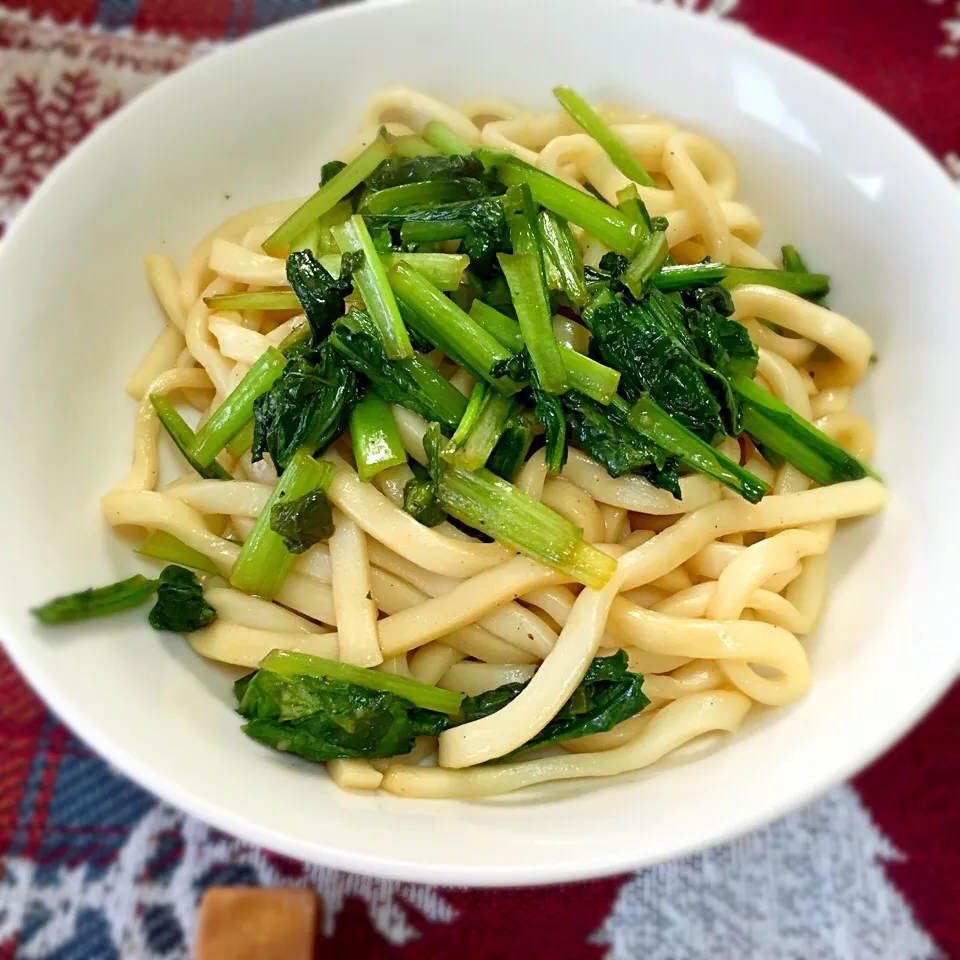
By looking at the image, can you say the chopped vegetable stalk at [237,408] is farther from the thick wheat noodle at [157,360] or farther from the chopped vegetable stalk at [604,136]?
the chopped vegetable stalk at [604,136]

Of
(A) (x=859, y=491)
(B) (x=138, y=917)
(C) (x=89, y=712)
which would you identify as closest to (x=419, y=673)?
(C) (x=89, y=712)

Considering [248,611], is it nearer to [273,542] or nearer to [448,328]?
[273,542]

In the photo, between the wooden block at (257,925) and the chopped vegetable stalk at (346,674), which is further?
the wooden block at (257,925)

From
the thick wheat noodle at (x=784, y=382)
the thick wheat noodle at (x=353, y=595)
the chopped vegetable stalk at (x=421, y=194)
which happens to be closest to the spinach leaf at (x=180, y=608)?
the thick wheat noodle at (x=353, y=595)

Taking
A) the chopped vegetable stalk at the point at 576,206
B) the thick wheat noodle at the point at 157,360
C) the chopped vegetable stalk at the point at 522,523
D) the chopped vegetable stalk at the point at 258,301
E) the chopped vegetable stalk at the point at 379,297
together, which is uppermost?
the chopped vegetable stalk at the point at 576,206

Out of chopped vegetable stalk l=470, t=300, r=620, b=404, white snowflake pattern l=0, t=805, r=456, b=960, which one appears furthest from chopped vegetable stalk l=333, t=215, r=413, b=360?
white snowflake pattern l=0, t=805, r=456, b=960

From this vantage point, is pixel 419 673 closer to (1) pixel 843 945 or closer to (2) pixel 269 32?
(1) pixel 843 945
